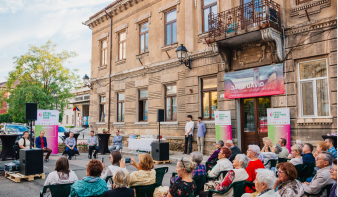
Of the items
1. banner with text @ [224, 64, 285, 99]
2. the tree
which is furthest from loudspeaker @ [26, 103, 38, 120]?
the tree

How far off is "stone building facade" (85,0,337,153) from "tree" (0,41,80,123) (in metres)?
5.77

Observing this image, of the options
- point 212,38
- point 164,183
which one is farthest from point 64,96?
point 164,183

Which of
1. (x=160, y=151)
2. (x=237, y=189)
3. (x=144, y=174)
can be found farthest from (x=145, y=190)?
(x=160, y=151)

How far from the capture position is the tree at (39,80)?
24.5 metres

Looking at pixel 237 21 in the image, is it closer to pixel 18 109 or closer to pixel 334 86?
pixel 334 86

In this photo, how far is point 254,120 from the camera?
472 inches

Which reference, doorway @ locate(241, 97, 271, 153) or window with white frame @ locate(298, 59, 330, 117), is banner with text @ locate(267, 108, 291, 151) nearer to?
window with white frame @ locate(298, 59, 330, 117)

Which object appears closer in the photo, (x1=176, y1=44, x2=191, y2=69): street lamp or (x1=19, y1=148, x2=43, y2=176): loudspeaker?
(x1=19, y1=148, x2=43, y2=176): loudspeaker

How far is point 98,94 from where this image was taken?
21.7m

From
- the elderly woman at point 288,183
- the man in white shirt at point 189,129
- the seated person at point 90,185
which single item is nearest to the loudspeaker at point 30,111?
the seated person at point 90,185

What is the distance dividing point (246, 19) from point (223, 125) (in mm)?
4535

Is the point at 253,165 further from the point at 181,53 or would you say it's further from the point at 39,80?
the point at 39,80

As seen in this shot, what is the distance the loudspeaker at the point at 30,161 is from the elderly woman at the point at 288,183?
6869 millimetres

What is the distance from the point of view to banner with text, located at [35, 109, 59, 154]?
13.9 meters
